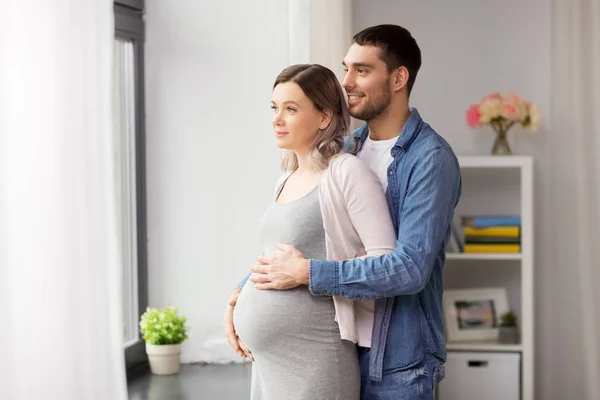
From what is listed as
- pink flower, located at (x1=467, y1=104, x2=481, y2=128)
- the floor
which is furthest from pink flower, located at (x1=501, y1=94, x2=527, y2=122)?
the floor

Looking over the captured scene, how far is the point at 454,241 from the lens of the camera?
3.99 m

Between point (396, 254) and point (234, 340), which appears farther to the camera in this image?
point (234, 340)

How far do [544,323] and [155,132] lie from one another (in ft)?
6.56

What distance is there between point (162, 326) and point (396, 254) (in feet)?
6.19

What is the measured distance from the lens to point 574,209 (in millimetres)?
4062

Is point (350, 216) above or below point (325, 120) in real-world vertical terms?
below

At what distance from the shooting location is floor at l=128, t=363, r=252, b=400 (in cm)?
313

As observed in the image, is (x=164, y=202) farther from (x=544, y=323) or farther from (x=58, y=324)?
(x=544, y=323)

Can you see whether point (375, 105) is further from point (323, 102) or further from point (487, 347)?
point (487, 347)

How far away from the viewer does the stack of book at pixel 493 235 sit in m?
3.93

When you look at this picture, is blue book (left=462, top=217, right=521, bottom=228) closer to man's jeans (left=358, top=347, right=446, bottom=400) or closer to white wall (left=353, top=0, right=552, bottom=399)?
white wall (left=353, top=0, right=552, bottom=399)

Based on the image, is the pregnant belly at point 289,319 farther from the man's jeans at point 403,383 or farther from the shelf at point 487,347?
the shelf at point 487,347

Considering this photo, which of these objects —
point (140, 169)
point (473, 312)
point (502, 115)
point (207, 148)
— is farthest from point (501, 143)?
point (140, 169)

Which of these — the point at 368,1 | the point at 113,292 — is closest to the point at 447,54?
the point at 368,1
